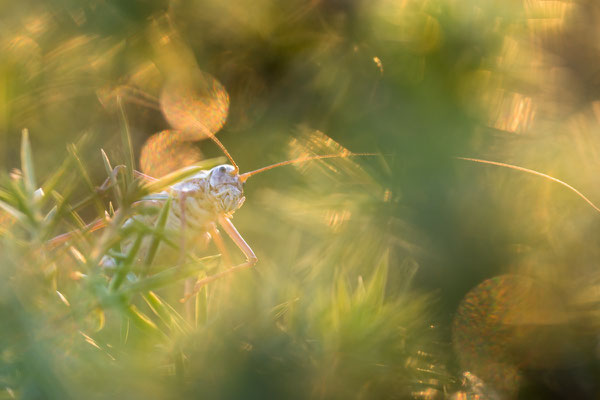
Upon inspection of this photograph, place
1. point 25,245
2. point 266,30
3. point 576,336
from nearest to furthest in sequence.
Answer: point 25,245
point 576,336
point 266,30

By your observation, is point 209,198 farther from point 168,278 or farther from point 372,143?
point 168,278

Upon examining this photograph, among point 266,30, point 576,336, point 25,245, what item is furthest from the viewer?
point 266,30

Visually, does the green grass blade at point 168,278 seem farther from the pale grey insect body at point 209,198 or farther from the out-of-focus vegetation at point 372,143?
the pale grey insect body at point 209,198

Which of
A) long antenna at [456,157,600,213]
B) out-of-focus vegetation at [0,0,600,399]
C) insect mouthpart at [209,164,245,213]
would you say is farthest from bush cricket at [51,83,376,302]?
long antenna at [456,157,600,213]

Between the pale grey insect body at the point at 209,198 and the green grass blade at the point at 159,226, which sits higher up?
the green grass blade at the point at 159,226

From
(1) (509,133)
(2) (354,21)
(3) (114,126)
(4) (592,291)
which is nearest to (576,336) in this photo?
(4) (592,291)

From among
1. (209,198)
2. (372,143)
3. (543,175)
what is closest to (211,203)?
(209,198)

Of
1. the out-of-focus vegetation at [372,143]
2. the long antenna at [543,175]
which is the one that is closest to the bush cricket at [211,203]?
the out-of-focus vegetation at [372,143]

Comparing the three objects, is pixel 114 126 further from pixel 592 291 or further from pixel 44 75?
pixel 592 291
